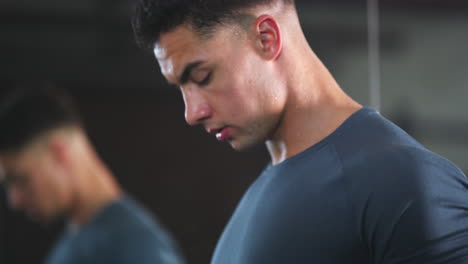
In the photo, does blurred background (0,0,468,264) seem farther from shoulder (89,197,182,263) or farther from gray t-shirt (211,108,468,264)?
gray t-shirt (211,108,468,264)

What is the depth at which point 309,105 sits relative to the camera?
1.93 feet

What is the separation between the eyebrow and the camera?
1.89 ft

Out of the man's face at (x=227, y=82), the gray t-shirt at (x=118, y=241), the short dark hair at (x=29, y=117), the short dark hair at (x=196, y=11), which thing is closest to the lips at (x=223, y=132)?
the man's face at (x=227, y=82)

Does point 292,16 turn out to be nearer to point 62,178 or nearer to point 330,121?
point 330,121

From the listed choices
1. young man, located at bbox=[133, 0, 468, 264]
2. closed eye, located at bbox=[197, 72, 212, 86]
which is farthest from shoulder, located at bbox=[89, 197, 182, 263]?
closed eye, located at bbox=[197, 72, 212, 86]

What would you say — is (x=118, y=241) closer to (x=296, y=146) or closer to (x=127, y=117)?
(x=127, y=117)

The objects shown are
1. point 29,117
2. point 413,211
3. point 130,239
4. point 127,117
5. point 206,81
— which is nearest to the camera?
point 413,211

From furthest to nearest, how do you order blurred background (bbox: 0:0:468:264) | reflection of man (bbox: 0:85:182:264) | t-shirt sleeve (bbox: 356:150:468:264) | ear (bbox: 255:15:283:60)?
1. blurred background (bbox: 0:0:468:264)
2. reflection of man (bbox: 0:85:182:264)
3. ear (bbox: 255:15:283:60)
4. t-shirt sleeve (bbox: 356:150:468:264)

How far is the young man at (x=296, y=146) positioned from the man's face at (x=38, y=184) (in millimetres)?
822

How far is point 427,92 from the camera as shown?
1.02 metres

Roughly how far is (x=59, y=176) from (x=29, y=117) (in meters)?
0.16

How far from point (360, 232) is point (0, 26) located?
1.40 m

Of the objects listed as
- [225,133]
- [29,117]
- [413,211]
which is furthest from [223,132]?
[29,117]

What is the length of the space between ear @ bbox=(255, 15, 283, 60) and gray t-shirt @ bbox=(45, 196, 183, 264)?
26.7 inches
